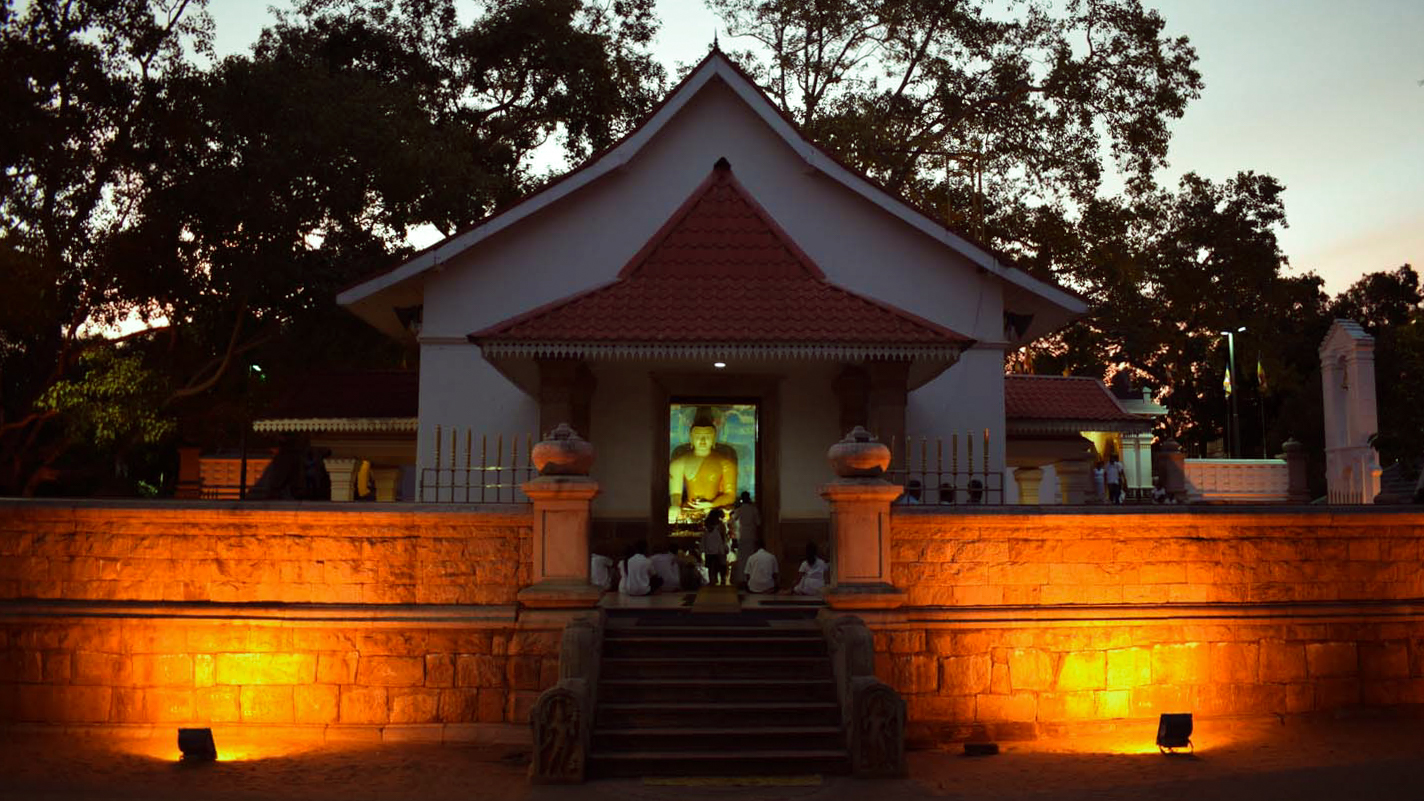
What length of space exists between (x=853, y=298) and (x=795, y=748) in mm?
6377

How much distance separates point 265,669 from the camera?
10656mm

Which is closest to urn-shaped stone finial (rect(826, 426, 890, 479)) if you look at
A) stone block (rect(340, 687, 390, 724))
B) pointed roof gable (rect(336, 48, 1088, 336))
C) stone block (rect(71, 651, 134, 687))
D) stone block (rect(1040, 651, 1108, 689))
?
stone block (rect(1040, 651, 1108, 689))

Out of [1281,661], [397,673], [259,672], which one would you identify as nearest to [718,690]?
[397,673]

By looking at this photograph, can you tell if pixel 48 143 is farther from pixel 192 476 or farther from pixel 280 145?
pixel 192 476

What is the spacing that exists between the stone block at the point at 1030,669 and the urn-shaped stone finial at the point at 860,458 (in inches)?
83.2

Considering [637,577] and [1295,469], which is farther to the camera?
[1295,469]

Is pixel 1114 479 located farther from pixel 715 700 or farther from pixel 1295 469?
pixel 715 700

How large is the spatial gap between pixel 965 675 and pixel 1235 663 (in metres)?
2.65

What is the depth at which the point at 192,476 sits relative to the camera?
122ft

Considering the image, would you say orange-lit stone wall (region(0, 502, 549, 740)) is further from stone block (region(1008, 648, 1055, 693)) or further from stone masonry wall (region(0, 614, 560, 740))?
stone block (region(1008, 648, 1055, 693))

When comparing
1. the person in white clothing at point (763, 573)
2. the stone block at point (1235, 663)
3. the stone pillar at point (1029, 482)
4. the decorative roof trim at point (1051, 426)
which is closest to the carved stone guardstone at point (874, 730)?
the stone block at point (1235, 663)

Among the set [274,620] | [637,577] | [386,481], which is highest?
[386,481]

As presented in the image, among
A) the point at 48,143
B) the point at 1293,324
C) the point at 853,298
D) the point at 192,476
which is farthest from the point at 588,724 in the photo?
the point at 1293,324

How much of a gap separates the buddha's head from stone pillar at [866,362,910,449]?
252cm
